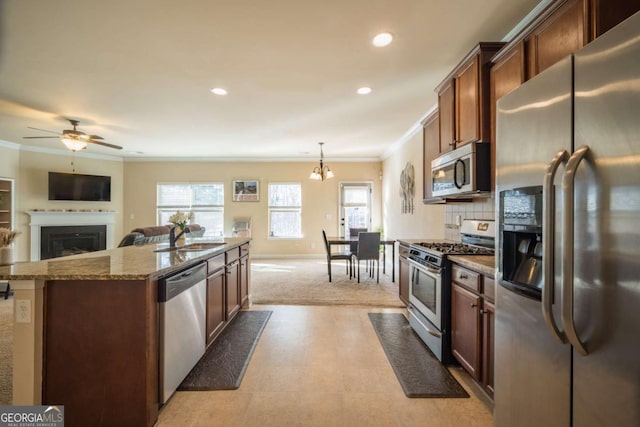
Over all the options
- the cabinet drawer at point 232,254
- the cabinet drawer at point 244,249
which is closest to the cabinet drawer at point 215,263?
the cabinet drawer at point 232,254

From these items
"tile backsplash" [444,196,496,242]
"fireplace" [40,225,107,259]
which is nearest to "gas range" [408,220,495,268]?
"tile backsplash" [444,196,496,242]

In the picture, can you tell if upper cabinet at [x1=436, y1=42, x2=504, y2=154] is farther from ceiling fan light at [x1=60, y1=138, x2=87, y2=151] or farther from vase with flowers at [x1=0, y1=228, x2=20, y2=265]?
ceiling fan light at [x1=60, y1=138, x2=87, y2=151]

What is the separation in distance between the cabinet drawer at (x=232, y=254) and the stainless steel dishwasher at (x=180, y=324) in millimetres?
580

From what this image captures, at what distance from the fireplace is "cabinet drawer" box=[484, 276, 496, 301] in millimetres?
7957

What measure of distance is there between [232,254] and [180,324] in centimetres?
→ 121

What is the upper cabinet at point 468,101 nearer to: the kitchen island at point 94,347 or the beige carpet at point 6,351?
the kitchen island at point 94,347

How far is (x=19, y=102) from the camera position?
11.8 feet

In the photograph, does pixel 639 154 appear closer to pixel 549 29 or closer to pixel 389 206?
pixel 549 29

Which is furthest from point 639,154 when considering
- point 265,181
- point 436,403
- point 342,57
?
point 265,181

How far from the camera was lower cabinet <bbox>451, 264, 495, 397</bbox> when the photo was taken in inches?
67.1

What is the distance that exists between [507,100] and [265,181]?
653 cm

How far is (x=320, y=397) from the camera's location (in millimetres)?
1894

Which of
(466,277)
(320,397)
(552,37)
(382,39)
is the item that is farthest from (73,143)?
(552,37)

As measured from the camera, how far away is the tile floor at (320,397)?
1692 millimetres
